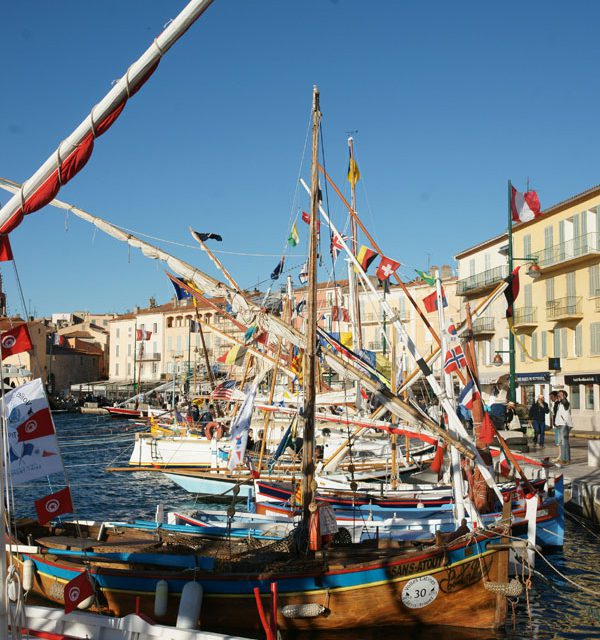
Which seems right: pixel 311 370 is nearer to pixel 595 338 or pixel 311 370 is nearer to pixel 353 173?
pixel 353 173

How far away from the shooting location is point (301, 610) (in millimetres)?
13070

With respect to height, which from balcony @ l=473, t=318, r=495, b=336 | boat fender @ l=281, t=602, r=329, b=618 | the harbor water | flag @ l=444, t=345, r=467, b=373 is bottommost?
the harbor water

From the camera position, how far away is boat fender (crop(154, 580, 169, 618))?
1291 centimetres

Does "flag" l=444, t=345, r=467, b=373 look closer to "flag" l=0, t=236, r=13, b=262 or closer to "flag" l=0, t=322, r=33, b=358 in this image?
"flag" l=0, t=322, r=33, b=358

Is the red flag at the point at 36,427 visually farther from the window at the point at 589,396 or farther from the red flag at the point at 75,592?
the window at the point at 589,396

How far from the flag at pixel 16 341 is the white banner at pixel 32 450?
169 centimetres

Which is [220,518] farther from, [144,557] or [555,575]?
[555,575]

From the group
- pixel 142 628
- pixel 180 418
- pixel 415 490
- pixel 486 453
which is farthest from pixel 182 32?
pixel 180 418

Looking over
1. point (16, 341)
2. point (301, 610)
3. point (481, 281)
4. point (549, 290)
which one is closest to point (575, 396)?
point (549, 290)

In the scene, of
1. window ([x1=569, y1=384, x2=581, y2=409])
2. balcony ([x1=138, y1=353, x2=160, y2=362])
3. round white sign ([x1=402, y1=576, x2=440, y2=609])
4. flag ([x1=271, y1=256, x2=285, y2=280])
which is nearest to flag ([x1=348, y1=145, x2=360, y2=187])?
flag ([x1=271, y1=256, x2=285, y2=280])

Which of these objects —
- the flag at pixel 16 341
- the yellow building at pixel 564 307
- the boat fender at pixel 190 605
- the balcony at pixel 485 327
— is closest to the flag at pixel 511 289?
the boat fender at pixel 190 605

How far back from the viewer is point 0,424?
8.20 m

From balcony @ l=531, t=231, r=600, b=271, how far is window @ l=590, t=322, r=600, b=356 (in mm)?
4035

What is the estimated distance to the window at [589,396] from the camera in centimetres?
4566
